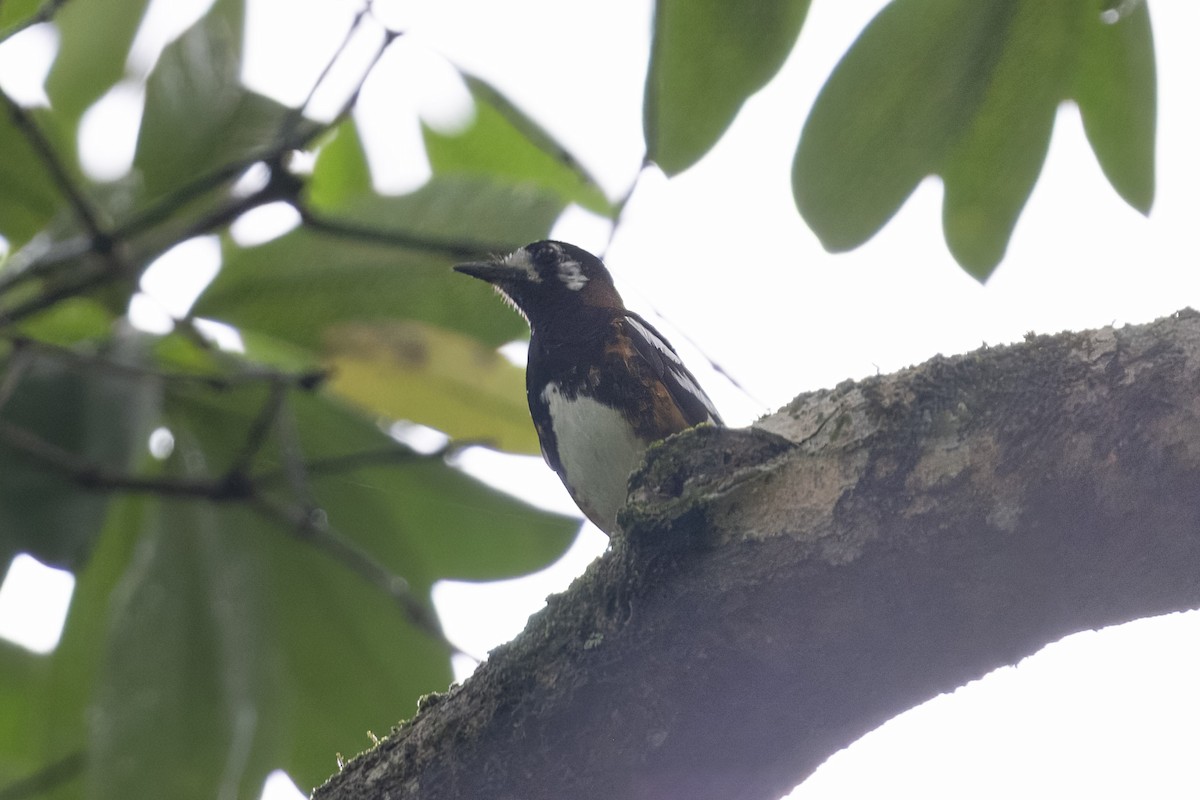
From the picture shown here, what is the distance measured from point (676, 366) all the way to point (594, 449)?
0.47 meters

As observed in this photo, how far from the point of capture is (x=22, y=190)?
2.89 metres

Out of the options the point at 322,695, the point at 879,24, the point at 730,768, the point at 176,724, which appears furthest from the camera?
the point at 322,695

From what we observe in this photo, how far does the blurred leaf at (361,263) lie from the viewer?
2.70 m

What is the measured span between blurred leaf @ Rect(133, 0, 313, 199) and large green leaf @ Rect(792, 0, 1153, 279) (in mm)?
1305

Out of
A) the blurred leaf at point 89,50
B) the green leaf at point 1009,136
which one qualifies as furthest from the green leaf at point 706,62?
the blurred leaf at point 89,50

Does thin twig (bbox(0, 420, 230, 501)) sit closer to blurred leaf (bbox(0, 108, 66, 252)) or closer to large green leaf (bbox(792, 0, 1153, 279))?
blurred leaf (bbox(0, 108, 66, 252))

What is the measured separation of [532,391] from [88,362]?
1.32 m

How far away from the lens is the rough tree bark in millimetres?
1648

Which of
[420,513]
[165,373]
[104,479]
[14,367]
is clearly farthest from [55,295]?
[420,513]

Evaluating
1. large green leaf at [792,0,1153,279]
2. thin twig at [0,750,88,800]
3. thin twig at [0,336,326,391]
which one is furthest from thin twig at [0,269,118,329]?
large green leaf at [792,0,1153,279]

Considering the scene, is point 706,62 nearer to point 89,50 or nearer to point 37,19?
point 37,19

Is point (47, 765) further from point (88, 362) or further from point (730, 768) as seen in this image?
point (730, 768)

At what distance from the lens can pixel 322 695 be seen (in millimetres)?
2807

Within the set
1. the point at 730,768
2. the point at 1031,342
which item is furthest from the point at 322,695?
the point at 1031,342
